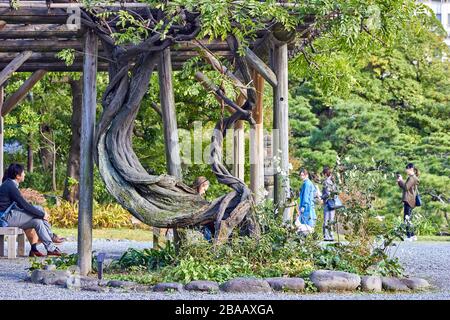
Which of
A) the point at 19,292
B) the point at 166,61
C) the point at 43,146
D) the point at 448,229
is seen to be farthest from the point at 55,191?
the point at 19,292

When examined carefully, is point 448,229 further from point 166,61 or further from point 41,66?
point 166,61

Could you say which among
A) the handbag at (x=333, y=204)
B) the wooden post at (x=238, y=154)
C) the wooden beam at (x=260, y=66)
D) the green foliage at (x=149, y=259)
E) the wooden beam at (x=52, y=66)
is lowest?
the green foliage at (x=149, y=259)

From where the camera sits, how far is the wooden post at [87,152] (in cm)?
1296

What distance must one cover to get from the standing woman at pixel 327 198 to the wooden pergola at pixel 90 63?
0.56m

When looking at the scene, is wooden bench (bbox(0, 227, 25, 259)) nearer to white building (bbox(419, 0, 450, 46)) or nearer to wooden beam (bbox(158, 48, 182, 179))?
wooden beam (bbox(158, 48, 182, 179))

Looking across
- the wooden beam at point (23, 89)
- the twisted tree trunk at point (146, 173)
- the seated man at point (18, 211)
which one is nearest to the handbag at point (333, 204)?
the twisted tree trunk at point (146, 173)

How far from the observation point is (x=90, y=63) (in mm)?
12977

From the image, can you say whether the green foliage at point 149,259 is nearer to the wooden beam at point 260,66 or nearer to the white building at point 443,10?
the wooden beam at point 260,66

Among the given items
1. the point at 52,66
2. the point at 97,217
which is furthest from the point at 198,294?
the point at 97,217

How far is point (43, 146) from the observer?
93.6 ft

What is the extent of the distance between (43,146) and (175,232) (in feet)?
53.1

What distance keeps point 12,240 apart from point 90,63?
3.49 m

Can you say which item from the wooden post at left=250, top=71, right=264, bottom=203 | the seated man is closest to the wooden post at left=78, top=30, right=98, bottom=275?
the seated man

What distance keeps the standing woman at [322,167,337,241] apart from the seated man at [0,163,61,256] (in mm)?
3850
